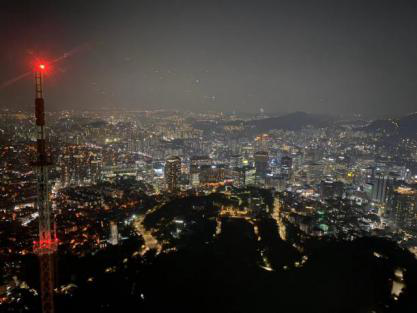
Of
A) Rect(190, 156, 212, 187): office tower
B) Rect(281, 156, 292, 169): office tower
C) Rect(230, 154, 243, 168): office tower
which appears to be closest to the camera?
Rect(190, 156, 212, 187): office tower

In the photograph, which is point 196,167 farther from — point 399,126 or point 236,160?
point 399,126

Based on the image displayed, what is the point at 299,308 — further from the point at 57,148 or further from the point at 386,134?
the point at 386,134

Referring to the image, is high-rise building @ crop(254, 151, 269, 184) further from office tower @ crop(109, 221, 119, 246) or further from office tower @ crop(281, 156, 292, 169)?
office tower @ crop(109, 221, 119, 246)

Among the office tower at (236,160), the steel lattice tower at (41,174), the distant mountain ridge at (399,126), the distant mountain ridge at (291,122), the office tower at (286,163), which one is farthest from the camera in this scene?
the distant mountain ridge at (291,122)

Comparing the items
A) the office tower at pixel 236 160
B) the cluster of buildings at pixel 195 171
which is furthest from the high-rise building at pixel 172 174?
the office tower at pixel 236 160

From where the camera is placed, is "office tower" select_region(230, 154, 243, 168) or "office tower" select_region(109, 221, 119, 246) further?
"office tower" select_region(230, 154, 243, 168)

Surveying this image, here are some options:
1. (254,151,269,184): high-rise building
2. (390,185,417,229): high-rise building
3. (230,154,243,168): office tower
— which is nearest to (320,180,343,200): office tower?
(390,185,417,229): high-rise building

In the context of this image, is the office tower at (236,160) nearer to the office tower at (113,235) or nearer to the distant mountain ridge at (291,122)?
the distant mountain ridge at (291,122)

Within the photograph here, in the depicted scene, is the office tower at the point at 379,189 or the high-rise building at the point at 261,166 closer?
the office tower at the point at 379,189

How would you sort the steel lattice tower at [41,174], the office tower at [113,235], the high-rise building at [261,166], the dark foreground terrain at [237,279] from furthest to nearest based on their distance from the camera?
the high-rise building at [261,166] < the office tower at [113,235] < the dark foreground terrain at [237,279] < the steel lattice tower at [41,174]

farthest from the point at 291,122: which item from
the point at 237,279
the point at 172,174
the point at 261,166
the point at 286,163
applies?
the point at 237,279

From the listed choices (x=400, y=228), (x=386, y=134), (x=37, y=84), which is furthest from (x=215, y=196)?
(x=386, y=134)
